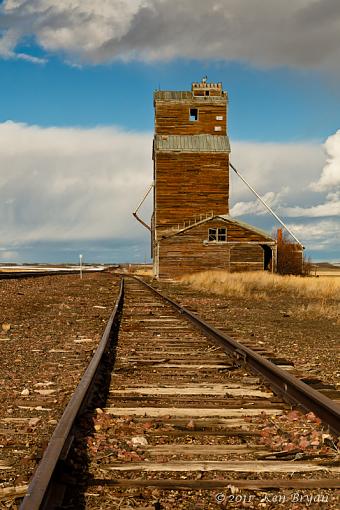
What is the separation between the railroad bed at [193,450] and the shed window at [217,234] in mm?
36361

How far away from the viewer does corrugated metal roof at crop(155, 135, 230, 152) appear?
46.9m

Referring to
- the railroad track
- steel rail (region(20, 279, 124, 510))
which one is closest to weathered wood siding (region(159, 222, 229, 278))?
the railroad track

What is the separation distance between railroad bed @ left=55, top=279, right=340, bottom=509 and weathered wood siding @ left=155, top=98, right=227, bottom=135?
43.0 meters

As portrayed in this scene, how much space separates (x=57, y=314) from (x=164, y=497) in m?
11.9

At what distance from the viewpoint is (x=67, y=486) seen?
3127 millimetres

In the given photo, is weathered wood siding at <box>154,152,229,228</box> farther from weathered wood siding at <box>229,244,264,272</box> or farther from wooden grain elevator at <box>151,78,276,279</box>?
weathered wood siding at <box>229,244,264,272</box>

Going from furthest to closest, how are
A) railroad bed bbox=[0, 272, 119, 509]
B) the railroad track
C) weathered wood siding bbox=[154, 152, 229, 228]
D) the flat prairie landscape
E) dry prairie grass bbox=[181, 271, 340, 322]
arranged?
weathered wood siding bbox=[154, 152, 229, 228] → dry prairie grass bbox=[181, 271, 340, 322] → the flat prairie landscape → railroad bed bbox=[0, 272, 119, 509] → the railroad track

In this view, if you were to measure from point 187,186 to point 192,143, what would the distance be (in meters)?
3.70

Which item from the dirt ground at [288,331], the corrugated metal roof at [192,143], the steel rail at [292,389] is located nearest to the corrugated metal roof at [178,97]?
the corrugated metal roof at [192,143]

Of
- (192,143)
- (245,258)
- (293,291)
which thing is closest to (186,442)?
(293,291)

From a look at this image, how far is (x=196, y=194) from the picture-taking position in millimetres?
46406

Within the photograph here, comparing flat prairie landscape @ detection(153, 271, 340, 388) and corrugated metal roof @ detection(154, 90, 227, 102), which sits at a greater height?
corrugated metal roof @ detection(154, 90, 227, 102)

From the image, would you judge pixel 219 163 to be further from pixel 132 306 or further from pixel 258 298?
pixel 132 306

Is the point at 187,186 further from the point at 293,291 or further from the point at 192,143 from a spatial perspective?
the point at 293,291
